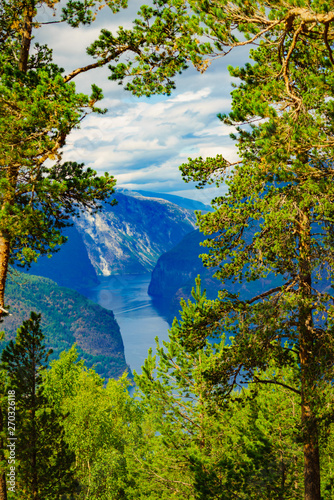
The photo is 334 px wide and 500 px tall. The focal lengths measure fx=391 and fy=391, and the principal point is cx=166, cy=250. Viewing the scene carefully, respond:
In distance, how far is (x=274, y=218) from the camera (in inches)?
247

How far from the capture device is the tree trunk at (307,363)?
21.1 ft

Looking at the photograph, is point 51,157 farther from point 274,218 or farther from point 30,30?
point 274,218

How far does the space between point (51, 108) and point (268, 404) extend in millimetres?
10271

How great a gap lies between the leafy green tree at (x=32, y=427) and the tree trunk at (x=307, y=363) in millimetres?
7904

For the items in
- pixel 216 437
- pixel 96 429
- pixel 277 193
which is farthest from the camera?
pixel 96 429

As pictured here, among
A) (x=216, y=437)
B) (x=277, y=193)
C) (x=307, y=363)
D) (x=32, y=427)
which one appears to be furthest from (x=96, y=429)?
(x=277, y=193)

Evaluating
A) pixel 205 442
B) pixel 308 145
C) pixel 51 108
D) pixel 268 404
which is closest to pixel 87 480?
pixel 205 442

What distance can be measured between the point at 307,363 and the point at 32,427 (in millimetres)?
9259

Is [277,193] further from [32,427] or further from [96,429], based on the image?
[96,429]

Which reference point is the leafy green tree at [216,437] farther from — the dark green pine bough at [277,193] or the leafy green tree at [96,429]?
the leafy green tree at [96,429]

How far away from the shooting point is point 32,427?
40.1 ft

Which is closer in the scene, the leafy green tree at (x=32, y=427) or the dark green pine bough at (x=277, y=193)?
the dark green pine bough at (x=277, y=193)

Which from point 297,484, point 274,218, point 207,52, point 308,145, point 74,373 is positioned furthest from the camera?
point 74,373

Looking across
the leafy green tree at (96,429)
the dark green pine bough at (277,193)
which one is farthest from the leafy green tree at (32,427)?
the dark green pine bough at (277,193)
